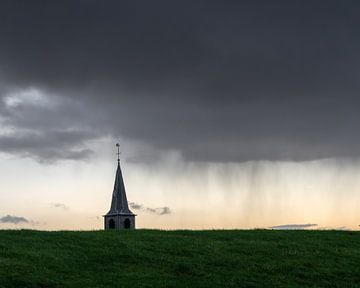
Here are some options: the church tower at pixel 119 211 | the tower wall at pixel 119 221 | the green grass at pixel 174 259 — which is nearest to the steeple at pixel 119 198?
the church tower at pixel 119 211

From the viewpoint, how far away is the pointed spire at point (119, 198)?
96.8 meters

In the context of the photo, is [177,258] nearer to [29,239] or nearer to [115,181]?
[29,239]

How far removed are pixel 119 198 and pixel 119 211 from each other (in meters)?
2.44

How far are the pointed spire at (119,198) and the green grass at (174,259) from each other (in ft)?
189

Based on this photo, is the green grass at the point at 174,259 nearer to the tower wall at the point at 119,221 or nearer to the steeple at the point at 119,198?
the tower wall at the point at 119,221

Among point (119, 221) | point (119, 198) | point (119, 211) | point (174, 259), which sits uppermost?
point (119, 198)

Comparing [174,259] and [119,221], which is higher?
[119,221]

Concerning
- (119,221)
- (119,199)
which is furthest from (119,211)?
(119,199)

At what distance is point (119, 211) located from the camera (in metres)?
96.4

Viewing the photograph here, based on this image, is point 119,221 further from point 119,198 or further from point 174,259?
point 174,259

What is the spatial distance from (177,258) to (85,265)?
5.09 m

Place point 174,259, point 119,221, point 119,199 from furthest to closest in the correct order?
point 119,199
point 119,221
point 174,259

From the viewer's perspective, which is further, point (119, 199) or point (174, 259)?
point (119, 199)

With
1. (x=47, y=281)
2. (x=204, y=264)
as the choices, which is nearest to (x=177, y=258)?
(x=204, y=264)
